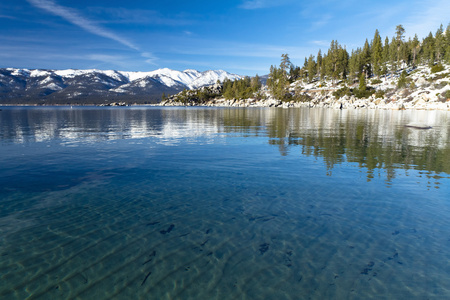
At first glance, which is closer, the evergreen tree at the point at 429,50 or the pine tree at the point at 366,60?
the evergreen tree at the point at 429,50

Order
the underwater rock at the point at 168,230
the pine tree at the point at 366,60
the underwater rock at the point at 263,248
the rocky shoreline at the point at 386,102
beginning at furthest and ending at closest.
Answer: the pine tree at the point at 366,60, the rocky shoreline at the point at 386,102, the underwater rock at the point at 168,230, the underwater rock at the point at 263,248

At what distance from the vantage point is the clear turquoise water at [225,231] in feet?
23.0

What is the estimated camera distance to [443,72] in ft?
470

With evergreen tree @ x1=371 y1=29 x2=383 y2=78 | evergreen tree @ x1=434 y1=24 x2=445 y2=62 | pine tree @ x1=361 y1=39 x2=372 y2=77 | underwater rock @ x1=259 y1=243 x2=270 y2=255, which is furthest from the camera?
pine tree @ x1=361 y1=39 x2=372 y2=77

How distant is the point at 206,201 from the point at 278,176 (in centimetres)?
620

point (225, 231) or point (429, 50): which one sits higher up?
point (429, 50)

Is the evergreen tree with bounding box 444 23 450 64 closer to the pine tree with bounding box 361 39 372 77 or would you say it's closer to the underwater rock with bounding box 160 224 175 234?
the pine tree with bounding box 361 39 372 77

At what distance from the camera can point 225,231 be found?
389 inches

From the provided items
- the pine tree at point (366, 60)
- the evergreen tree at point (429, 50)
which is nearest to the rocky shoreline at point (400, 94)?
the evergreen tree at point (429, 50)

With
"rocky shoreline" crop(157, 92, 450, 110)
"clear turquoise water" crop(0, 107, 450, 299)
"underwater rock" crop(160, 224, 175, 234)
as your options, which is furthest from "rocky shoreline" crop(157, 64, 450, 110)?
"underwater rock" crop(160, 224, 175, 234)

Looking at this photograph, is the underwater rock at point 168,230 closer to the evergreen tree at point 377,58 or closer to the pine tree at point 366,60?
the evergreen tree at point 377,58

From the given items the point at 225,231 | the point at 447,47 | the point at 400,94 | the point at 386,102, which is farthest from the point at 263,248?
the point at 447,47

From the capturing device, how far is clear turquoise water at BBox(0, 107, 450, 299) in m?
7.02

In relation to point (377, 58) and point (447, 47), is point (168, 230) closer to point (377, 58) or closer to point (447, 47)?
point (447, 47)
